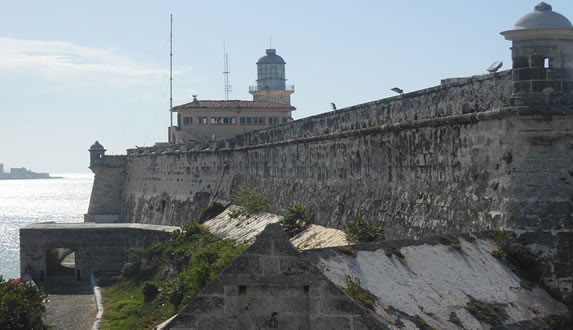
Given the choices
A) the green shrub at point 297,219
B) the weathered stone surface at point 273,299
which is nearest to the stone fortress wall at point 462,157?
the green shrub at point 297,219

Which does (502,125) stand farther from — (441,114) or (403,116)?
(403,116)

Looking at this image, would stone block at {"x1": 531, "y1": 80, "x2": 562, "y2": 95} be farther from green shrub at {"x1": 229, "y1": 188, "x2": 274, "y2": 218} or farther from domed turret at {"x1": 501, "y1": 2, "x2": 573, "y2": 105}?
green shrub at {"x1": 229, "y1": 188, "x2": 274, "y2": 218}

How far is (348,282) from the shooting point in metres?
11.0

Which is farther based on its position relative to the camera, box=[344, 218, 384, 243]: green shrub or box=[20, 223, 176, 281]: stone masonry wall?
box=[20, 223, 176, 281]: stone masonry wall

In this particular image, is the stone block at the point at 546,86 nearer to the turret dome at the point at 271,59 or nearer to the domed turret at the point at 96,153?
the domed turret at the point at 96,153

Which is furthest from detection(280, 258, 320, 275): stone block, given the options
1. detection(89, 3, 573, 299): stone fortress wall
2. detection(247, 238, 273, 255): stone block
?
detection(89, 3, 573, 299): stone fortress wall

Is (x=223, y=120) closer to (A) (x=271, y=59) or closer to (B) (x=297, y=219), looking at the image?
(A) (x=271, y=59)

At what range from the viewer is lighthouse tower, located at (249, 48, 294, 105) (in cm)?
7225

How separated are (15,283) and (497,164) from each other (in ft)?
57.8

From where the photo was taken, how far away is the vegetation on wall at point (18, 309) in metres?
25.5

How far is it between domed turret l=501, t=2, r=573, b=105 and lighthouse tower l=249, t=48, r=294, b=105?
57.6 m

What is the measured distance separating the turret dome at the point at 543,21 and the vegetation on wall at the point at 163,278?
7057 millimetres

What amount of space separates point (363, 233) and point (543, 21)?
564 centimetres

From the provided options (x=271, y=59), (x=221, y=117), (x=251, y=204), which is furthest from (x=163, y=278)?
(x=271, y=59)
